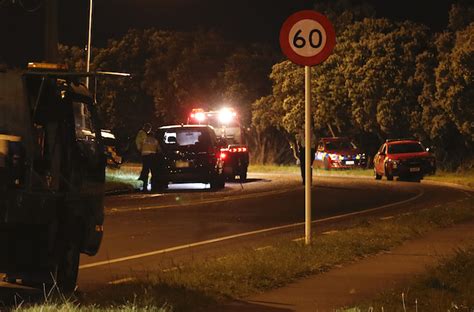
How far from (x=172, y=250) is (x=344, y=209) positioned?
9.05 metres

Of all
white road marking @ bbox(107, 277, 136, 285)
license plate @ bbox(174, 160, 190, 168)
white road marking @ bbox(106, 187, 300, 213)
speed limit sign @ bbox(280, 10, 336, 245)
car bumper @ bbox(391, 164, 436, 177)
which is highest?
speed limit sign @ bbox(280, 10, 336, 245)

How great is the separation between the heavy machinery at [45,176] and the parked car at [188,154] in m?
18.9

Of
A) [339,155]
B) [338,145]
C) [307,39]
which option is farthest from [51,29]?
[338,145]

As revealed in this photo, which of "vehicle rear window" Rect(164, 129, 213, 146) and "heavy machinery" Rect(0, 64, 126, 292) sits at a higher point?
"vehicle rear window" Rect(164, 129, 213, 146)

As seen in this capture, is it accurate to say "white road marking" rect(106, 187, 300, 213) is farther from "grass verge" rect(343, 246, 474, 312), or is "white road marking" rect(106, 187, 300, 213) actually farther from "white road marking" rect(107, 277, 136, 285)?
"grass verge" rect(343, 246, 474, 312)

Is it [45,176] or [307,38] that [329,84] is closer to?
[307,38]

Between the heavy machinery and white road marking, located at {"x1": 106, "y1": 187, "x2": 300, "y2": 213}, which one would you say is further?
white road marking, located at {"x1": 106, "y1": 187, "x2": 300, "y2": 213}

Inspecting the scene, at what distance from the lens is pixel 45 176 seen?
9320 mm

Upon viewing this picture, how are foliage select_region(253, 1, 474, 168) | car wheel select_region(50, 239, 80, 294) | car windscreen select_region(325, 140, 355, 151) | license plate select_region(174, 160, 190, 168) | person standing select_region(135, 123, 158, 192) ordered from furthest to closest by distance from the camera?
car windscreen select_region(325, 140, 355, 151) < foliage select_region(253, 1, 474, 168) < license plate select_region(174, 160, 190, 168) < person standing select_region(135, 123, 158, 192) < car wheel select_region(50, 239, 80, 294)

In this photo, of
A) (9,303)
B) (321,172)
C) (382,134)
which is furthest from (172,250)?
(382,134)

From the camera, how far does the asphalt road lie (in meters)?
13.1

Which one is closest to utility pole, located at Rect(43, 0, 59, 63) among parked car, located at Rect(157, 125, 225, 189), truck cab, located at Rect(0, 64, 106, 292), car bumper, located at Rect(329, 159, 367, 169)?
parked car, located at Rect(157, 125, 225, 189)

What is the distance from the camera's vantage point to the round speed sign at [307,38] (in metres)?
13.0

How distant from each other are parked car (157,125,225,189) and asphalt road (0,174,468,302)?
2.03ft
